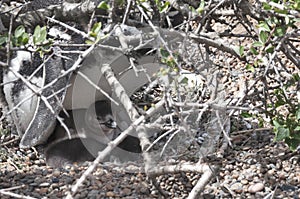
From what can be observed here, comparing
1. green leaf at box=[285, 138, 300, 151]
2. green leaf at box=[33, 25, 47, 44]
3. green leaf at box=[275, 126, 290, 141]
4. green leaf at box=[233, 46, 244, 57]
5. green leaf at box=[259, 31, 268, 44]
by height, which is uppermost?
green leaf at box=[33, 25, 47, 44]

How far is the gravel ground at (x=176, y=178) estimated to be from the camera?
1697 mm

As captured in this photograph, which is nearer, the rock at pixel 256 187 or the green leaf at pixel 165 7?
the green leaf at pixel 165 7

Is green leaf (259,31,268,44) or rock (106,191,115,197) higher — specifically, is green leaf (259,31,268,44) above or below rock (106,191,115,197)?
above

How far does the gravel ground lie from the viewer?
1.70 meters

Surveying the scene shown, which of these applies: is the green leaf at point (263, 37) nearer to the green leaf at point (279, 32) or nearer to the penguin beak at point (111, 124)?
the green leaf at point (279, 32)

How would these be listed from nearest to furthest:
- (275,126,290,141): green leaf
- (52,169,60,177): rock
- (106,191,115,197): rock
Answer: (275,126,290,141): green leaf → (106,191,115,197): rock → (52,169,60,177): rock

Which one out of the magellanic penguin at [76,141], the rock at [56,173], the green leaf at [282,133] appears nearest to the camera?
the green leaf at [282,133]

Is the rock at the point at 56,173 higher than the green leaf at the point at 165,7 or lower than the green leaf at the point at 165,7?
lower

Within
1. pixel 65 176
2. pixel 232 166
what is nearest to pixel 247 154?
pixel 232 166

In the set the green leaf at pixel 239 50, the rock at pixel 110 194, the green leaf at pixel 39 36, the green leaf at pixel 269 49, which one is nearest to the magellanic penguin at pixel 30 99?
the rock at pixel 110 194

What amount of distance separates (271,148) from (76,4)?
2.39ft

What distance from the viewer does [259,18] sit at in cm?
157

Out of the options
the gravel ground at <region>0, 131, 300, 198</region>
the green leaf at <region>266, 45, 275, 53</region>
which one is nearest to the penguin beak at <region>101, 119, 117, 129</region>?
the gravel ground at <region>0, 131, 300, 198</region>

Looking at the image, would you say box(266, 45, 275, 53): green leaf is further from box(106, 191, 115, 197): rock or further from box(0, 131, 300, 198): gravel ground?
box(106, 191, 115, 197): rock
